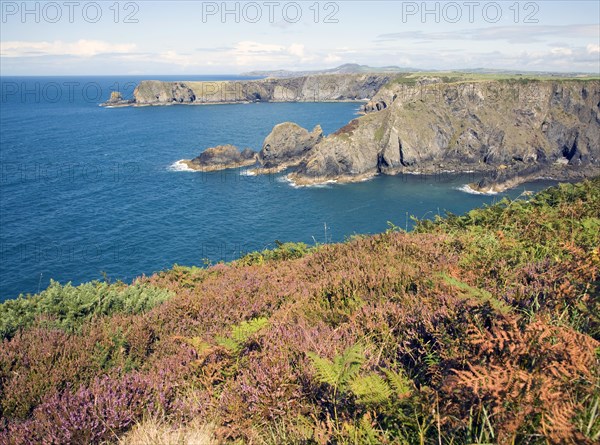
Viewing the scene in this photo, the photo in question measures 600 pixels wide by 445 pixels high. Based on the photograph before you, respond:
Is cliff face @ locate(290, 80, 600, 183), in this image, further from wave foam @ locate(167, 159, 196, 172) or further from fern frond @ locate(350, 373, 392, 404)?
fern frond @ locate(350, 373, 392, 404)

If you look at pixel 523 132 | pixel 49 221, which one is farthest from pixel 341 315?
pixel 523 132

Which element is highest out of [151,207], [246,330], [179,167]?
[179,167]

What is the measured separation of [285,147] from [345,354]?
77.5 metres

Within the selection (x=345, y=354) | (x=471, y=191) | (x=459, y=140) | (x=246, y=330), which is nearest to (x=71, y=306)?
(x=246, y=330)

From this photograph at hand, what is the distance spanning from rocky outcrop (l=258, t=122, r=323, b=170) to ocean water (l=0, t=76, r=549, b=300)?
236 inches

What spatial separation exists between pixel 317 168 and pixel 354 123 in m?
15.1

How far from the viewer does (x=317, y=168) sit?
7075 centimetres

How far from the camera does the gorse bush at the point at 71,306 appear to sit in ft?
23.2

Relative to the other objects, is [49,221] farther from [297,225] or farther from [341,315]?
[341,315]

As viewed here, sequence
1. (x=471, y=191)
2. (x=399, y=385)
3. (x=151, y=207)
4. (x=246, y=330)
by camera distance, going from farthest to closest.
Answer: (x=471, y=191) → (x=151, y=207) → (x=246, y=330) → (x=399, y=385)

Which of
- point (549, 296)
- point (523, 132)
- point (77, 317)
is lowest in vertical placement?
point (77, 317)

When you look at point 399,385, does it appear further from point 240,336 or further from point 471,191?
point 471,191

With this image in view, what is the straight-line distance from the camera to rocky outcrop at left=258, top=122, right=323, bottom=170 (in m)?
78.4

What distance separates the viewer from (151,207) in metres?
54.6
